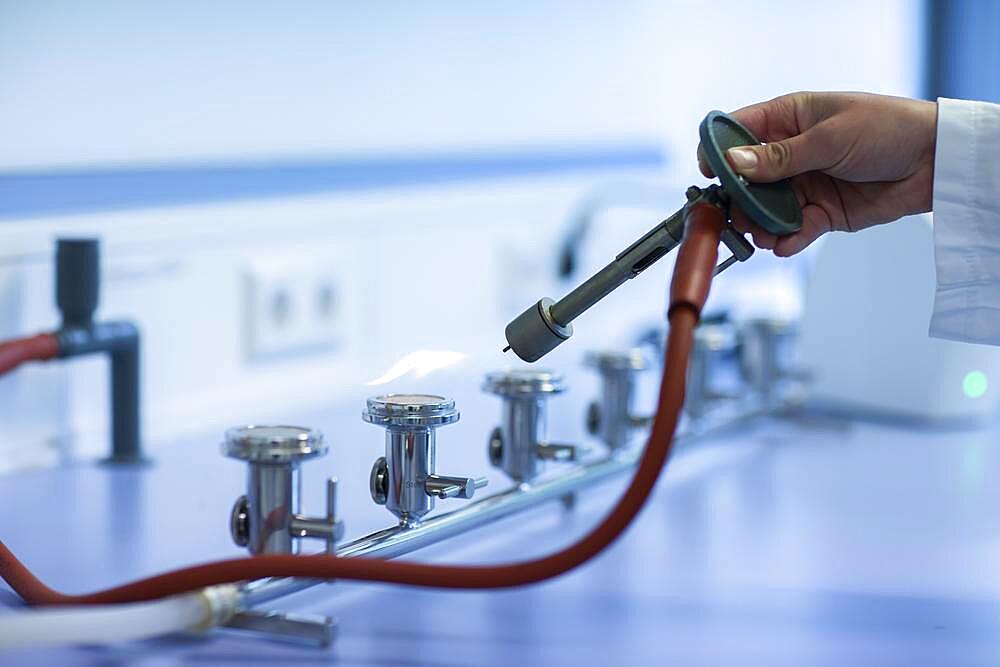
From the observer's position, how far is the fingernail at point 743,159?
1.86 feet

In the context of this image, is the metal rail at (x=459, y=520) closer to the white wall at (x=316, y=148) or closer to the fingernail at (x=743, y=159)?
the white wall at (x=316, y=148)

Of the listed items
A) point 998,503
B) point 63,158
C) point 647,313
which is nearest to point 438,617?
point 998,503

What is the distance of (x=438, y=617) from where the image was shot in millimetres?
606

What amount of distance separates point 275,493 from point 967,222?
394 mm

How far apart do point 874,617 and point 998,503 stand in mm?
259

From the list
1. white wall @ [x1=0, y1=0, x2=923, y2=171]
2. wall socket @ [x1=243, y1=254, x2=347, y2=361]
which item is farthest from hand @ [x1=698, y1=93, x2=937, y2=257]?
wall socket @ [x1=243, y1=254, x2=347, y2=361]

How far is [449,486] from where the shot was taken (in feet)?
2.01

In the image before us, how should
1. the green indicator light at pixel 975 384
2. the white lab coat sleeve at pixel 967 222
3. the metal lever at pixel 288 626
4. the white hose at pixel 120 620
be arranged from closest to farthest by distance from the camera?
1. the white hose at pixel 120 620
2. the metal lever at pixel 288 626
3. the white lab coat sleeve at pixel 967 222
4. the green indicator light at pixel 975 384

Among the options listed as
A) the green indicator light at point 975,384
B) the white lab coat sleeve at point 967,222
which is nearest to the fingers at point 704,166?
the white lab coat sleeve at point 967,222

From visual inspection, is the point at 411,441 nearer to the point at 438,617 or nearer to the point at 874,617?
the point at 438,617

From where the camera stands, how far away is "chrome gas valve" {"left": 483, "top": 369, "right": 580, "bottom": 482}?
2.43ft

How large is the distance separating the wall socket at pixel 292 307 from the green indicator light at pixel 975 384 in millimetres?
536

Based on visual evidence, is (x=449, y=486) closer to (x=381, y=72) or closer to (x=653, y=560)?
(x=653, y=560)

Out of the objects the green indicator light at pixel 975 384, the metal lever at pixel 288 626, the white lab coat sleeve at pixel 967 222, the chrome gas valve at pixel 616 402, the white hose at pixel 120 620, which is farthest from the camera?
the green indicator light at pixel 975 384
